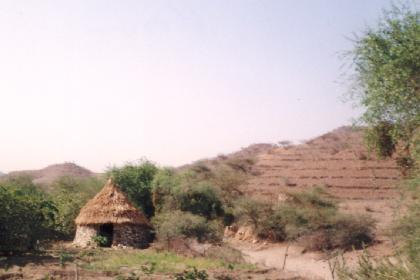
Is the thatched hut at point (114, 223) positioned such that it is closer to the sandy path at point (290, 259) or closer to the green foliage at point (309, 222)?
the sandy path at point (290, 259)

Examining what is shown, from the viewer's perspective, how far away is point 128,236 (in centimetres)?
2491

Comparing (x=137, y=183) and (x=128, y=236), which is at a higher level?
(x=137, y=183)

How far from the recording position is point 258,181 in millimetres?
50312

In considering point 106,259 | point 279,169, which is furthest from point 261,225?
point 279,169

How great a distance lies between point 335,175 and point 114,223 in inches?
1133

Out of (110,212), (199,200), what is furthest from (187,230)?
(199,200)

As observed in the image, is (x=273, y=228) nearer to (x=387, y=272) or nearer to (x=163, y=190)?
(x=163, y=190)

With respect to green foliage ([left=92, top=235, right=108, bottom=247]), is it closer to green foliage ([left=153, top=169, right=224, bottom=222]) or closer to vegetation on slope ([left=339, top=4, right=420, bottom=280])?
green foliage ([left=153, top=169, right=224, bottom=222])

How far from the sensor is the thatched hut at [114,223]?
24.8 m

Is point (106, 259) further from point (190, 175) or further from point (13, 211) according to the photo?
point (190, 175)

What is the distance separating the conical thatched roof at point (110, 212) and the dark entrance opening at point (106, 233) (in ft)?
3.01

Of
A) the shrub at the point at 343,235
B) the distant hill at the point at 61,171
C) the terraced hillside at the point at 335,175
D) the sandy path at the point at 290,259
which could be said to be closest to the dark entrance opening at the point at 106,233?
the sandy path at the point at 290,259

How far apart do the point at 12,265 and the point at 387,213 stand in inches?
1040

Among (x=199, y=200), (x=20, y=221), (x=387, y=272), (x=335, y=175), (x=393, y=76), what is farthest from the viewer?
(x=335, y=175)
